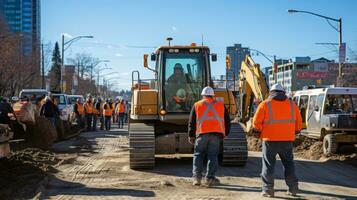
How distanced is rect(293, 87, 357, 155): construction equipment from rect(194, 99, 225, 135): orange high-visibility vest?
6.77 m

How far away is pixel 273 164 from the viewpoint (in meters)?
9.18

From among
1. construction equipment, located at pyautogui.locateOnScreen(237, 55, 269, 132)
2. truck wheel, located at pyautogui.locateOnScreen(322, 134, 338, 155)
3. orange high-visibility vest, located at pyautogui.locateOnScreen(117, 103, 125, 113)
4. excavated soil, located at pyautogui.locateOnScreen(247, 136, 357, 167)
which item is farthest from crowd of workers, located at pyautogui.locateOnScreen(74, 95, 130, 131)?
truck wheel, located at pyautogui.locateOnScreen(322, 134, 338, 155)

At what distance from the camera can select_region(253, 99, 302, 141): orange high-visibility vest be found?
9141mm

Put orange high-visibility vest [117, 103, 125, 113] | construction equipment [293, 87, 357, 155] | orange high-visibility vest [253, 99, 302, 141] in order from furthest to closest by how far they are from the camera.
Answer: orange high-visibility vest [117, 103, 125, 113]
construction equipment [293, 87, 357, 155]
orange high-visibility vest [253, 99, 302, 141]

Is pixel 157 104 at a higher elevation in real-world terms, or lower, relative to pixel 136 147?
higher


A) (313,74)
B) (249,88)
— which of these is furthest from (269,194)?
(313,74)

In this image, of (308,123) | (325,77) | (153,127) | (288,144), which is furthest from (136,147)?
(325,77)

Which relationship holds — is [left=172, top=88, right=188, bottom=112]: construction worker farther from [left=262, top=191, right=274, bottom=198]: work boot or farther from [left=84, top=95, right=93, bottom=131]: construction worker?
[left=84, top=95, right=93, bottom=131]: construction worker

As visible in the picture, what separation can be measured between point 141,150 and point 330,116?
264 inches

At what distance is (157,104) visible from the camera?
13484 millimetres

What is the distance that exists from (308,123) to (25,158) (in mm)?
9511

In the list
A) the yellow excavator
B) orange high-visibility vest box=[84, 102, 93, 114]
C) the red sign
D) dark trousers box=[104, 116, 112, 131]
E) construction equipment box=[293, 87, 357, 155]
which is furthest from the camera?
the red sign

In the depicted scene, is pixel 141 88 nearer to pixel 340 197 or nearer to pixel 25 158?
pixel 25 158

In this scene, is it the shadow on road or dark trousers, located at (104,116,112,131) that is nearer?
the shadow on road
